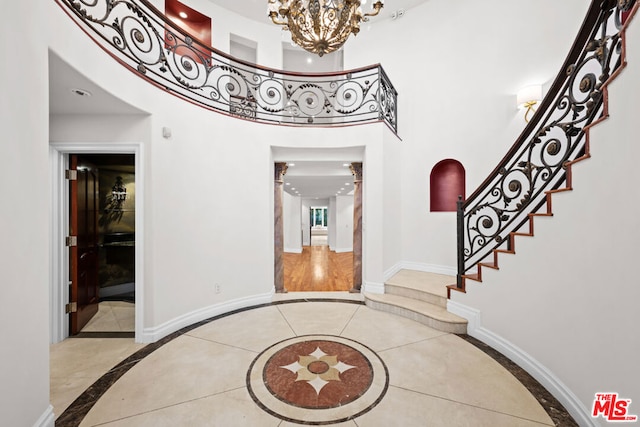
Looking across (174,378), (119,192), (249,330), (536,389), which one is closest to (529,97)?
(536,389)

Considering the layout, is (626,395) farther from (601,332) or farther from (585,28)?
(585,28)

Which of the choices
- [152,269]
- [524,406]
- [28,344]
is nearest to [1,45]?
[28,344]

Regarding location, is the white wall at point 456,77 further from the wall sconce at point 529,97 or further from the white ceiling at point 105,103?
the white ceiling at point 105,103

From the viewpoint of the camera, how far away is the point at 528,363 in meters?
2.25

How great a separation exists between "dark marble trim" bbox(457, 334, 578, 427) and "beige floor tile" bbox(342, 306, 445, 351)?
0.54m

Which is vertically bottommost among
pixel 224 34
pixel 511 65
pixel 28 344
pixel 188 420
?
pixel 188 420

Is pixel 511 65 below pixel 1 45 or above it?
above

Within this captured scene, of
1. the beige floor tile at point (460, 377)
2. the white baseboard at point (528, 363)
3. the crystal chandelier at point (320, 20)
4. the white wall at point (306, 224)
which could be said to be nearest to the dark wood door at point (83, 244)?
the crystal chandelier at point (320, 20)

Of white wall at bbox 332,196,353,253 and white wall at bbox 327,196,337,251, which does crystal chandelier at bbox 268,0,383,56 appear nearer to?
white wall at bbox 332,196,353,253

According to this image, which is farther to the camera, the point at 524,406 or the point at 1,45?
the point at 524,406

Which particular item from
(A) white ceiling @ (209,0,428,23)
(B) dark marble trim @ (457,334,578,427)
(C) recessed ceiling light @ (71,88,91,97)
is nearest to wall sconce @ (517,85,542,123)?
(A) white ceiling @ (209,0,428,23)

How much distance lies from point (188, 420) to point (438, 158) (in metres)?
5.00

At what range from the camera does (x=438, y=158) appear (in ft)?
15.5

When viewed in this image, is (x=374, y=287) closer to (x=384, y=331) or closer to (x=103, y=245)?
(x=384, y=331)
